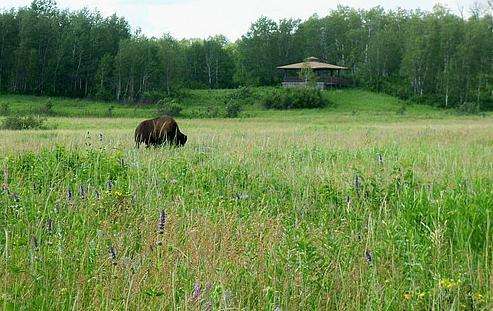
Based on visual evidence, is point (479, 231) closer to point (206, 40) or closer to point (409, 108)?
point (409, 108)

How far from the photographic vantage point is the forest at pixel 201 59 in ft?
→ 266

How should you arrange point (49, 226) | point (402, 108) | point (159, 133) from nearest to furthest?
point (49, 226) → point (159, 133) → point (402, 108)

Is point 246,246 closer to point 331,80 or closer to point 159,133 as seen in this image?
point 159,133

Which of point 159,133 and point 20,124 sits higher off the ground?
point 159,133

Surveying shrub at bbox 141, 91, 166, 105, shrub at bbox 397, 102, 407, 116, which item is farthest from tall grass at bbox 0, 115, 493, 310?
shrub at bbox 141, 91, 166, 105

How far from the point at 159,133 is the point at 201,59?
85941mm

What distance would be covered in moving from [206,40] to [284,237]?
4032 inches

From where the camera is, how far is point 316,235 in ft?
17.3

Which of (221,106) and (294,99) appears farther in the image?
(294,99)

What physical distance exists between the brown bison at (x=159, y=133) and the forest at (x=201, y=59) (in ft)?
193

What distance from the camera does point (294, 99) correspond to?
70812 mm

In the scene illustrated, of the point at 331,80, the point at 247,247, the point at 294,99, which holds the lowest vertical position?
the point at 247,247

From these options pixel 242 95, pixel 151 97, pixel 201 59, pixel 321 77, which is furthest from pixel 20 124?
pixel 201 59

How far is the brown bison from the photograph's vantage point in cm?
1816
